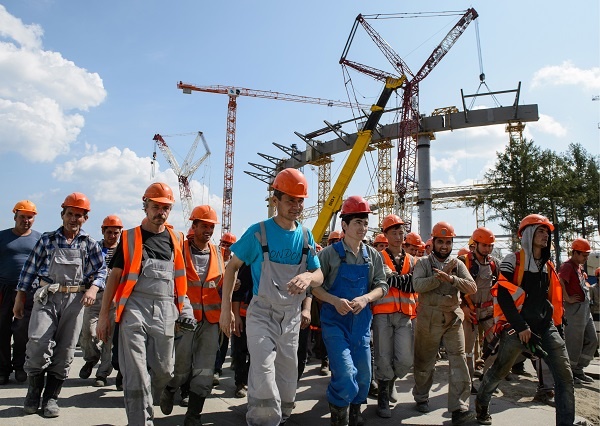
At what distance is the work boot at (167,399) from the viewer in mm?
4383

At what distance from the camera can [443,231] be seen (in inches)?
200

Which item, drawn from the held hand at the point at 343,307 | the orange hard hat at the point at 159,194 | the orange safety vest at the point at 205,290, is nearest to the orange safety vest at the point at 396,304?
the held hand at the point at 343,307

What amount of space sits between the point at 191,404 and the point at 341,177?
18.2 metres

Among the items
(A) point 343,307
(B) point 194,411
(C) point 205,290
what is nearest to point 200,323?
(C) point 205,290

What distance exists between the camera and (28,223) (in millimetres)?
6074

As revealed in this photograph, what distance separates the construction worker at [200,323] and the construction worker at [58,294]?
3.14 ft

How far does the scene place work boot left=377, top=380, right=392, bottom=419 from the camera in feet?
15.6

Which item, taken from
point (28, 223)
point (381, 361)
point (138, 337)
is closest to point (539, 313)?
point (381, 361)

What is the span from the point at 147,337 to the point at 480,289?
15.9ft

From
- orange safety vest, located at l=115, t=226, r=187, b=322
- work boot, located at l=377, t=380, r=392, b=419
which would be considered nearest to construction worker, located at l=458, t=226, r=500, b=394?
work boot, located at l=377, t=380, r=392, b=419

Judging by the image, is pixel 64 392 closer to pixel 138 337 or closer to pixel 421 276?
pixel 138 337

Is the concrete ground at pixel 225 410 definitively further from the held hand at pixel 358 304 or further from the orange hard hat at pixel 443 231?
the orange hard hat at pixel 443 231

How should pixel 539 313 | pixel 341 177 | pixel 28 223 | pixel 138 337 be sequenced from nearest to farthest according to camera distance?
1. pixel 138 337
2. pixel 539 313
3. pixel 28 223
4. pixel 341 177

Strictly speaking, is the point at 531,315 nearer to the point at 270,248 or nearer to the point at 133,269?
the point at 270,248
